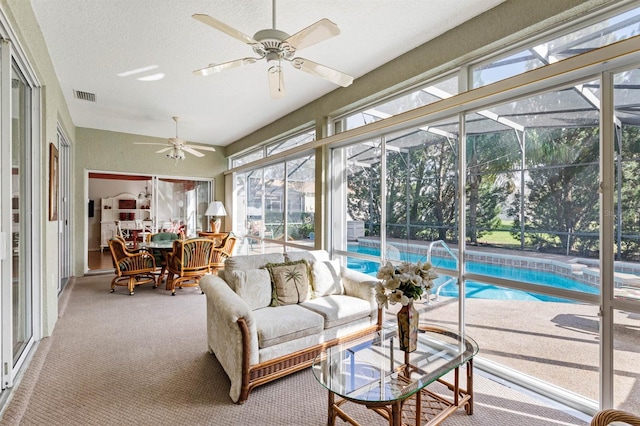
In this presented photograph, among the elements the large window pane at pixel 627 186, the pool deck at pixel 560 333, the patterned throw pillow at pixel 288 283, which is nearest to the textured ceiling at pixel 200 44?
the large window pane at pixel 627 186

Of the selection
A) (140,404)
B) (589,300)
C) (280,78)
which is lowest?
(140,404)

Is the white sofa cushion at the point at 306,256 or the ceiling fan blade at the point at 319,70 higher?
the ceiling fan blade at the point at 319,70

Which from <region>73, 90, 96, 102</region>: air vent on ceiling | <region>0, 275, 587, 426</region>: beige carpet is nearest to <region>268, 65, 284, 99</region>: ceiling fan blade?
<region>0, 275, 587, 426</region>: beige carpet

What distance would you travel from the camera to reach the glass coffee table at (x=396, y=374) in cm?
167

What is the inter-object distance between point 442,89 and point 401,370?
104 inches

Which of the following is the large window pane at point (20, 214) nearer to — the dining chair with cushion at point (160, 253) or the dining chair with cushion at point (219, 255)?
the dining chair with cushion at point (160, 253)

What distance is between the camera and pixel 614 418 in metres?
1.30

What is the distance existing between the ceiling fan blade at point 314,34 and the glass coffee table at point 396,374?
2028 mm

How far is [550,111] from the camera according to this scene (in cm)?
239

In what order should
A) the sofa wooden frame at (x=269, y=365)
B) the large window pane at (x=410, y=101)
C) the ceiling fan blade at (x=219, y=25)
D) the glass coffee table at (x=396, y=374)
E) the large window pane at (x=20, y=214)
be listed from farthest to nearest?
the large window pane at (x=410, y=101)
the large window pane at (x=20, y=214)
the sofa wooden frame at (x=269, y=365)
the ceiling fan blade at (x=219, y=25)
the glass coffee table at (x=396, y=374)

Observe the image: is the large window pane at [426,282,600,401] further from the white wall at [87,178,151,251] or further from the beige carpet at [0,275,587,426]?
the white wall at [87,178,151,251]

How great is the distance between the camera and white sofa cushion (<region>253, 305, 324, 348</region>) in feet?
7.84

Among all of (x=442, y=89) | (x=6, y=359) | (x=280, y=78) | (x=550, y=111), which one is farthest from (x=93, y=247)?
(x=550, y=111)

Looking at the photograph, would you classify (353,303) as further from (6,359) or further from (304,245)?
(6,359)
